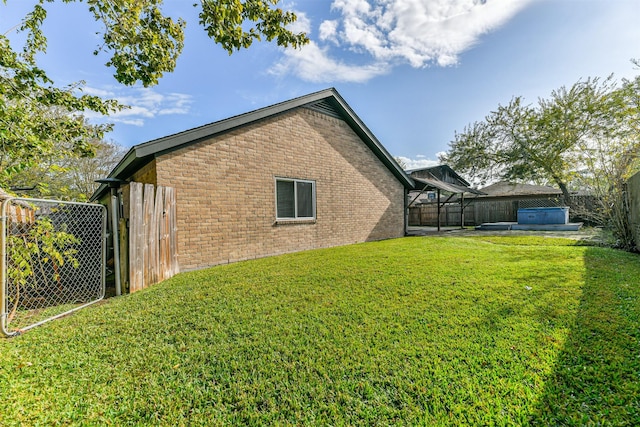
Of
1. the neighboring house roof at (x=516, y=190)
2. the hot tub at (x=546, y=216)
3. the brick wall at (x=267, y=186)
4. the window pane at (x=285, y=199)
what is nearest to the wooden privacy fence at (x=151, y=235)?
the brick wall at (x=267, y=186)

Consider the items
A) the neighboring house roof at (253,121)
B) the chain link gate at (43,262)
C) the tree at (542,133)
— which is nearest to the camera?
the chain link gate at (43,262)

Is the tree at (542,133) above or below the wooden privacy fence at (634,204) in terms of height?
above

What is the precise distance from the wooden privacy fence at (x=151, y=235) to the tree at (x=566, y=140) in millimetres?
11929

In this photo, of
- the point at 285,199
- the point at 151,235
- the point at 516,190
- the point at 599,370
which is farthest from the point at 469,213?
the point at 151,235

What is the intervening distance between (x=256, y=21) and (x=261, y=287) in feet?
15.4

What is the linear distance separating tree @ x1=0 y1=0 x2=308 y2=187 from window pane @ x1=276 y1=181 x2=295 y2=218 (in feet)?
12.8

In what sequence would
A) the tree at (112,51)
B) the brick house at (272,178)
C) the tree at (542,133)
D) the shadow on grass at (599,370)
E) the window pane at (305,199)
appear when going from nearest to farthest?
1. the shadow on grass at (599,370)
2. the tree at (112,51)
3. the brick house at (272,178)
4. the window pane at (305,199)
5. the tree at (542,133)

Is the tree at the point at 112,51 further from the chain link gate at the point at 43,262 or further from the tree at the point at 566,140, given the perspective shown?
the tree at the point at 566,140

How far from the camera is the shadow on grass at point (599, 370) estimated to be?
165 centimetres

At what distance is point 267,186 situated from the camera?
731 centimetres

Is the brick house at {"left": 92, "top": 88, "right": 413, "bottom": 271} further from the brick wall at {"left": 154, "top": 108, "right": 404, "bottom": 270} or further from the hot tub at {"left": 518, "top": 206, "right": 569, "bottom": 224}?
the hot tub at {"left": 518, "top": 206, "right": 569, "bottom": 224}

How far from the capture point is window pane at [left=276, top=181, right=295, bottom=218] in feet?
25.4

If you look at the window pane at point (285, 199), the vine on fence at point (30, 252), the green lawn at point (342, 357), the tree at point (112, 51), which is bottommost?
the green lawn at point (342, 357)

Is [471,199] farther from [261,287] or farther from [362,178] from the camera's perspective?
[261,287]
